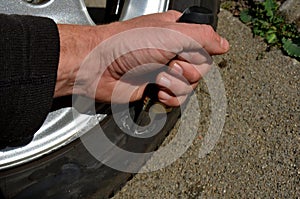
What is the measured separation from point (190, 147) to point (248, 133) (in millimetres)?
193

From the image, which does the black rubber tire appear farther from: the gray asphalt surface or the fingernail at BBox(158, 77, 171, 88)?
the gray asphalt surface

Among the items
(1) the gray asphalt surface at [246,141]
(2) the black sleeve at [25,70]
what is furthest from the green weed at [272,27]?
(2) the black sleeve at [25,70]

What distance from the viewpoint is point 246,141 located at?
84.5 inches

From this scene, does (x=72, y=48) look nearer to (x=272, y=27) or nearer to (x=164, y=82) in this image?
(x=164, y=82)

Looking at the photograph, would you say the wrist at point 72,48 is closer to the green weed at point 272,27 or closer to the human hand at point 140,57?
the human hand at point 140,57

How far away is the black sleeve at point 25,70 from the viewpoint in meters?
1.45

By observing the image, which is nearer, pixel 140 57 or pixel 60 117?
pixel 140 57

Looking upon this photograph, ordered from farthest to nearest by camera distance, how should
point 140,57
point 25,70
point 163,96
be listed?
point 163,96, point 140,57, point 25,70

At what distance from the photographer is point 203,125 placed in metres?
2.18

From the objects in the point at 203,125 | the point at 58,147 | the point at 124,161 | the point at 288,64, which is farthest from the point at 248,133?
the point at 58,147

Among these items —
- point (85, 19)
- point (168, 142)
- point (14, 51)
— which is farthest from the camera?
point (168, 142)

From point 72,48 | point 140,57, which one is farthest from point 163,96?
point 72,48

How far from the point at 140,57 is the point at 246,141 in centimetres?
66

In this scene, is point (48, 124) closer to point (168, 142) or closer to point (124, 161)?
point (124, 161)
